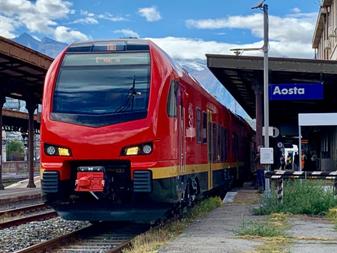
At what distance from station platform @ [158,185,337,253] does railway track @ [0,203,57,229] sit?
4337 millimetres

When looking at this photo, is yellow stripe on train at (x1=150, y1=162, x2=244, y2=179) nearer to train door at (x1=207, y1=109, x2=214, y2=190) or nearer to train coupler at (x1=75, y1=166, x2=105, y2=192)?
train door at (x1=207, y1=109, x2=214, y2=190)

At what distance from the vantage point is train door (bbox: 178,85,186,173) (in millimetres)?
12477

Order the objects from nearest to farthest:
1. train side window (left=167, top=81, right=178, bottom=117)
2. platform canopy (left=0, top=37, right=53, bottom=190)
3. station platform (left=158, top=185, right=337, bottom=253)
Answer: station platform (left=158, top=185, right=337, bottom=253), train side window (left=167, top=81, right=178, bottom=117), platform canopy (left=0, top=37, right=53, bottom=190)

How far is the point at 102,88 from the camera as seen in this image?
11.7 meters

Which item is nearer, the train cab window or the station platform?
the station platform

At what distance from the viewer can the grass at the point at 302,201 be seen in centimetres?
1478

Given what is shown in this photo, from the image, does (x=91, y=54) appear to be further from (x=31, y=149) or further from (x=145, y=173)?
(x=31, y=149)

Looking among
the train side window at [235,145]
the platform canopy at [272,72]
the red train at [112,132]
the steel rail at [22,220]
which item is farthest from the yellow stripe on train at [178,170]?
the train side window at [235,145]

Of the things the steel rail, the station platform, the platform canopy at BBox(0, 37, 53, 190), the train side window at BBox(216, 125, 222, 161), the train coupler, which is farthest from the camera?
the platform canopy at BBox(0, 37, 53, 190)

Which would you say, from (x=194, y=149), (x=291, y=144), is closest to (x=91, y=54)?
(x=194, y=149)

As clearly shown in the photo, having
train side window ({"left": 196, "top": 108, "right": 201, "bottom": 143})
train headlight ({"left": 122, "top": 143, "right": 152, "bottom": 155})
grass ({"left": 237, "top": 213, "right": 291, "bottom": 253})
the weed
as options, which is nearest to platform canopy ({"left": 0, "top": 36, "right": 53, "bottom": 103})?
train side window ({"left": 196, "top": 108, "right": 201, "bottom": 143})

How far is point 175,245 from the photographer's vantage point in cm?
1002

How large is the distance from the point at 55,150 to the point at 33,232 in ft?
9.56

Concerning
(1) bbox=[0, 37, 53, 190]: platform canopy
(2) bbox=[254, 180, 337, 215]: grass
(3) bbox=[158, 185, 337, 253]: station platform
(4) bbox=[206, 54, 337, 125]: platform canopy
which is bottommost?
(3) bbox=[158, 185, 337, 253]: station platform
